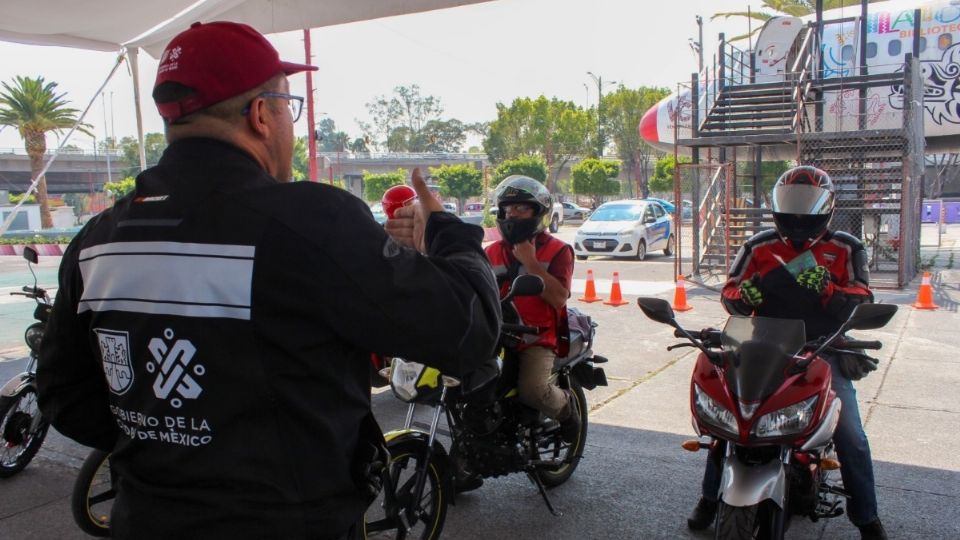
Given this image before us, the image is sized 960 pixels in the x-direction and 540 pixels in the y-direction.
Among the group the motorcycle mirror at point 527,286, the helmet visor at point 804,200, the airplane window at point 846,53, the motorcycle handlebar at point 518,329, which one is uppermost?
the airplane window at point 846,53

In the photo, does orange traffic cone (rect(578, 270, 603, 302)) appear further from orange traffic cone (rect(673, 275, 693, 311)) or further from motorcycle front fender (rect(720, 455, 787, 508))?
motorcycle front fender (rect(720, 455, 787, 508))

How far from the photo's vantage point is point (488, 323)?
157 centimetres

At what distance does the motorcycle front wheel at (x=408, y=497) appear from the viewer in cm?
330

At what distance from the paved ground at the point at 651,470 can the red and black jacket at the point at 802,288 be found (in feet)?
3.83

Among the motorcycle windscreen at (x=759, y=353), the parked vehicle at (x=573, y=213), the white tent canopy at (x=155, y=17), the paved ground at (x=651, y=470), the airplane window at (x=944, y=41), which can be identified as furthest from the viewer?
the parked vehicle at (x=573, y=213)

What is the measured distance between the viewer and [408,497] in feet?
11.0

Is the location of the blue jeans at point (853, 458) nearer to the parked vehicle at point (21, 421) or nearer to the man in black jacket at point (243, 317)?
the man in black jacket at point (243, 317)

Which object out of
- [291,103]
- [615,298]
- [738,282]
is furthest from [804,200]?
[615,298]

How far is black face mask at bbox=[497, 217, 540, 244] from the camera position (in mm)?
4336

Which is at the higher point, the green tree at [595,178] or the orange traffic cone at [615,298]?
the green tree at [595,178]

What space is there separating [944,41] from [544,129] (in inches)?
1773

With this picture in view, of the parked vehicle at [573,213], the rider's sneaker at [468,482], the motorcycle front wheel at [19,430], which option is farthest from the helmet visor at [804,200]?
the parked vehicle at [573,213]

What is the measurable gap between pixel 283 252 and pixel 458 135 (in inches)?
3985

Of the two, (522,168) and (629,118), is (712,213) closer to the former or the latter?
(522,168)
